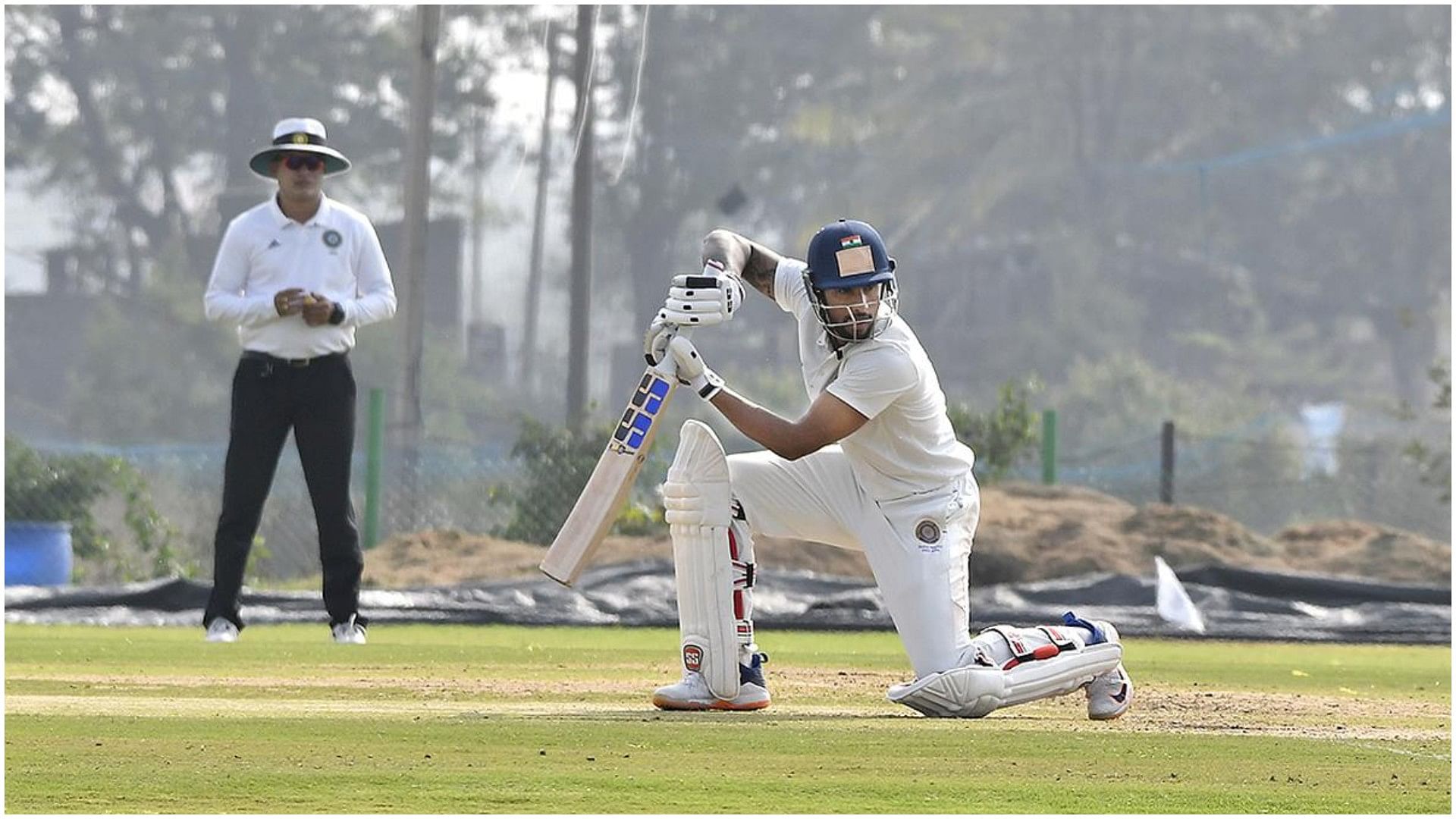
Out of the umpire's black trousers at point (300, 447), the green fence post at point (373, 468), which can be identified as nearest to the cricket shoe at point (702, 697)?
the umpire's black trousers at point (300, 447)

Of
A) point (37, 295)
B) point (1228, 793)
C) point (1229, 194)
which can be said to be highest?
point (1229, 194)

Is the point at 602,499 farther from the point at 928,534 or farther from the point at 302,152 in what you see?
the point at 302,152

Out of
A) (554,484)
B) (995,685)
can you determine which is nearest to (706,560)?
(995,685)

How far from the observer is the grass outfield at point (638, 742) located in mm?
4469

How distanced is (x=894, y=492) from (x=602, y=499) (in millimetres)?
835

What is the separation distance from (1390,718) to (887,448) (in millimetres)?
1625

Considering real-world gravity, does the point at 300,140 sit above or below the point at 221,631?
above

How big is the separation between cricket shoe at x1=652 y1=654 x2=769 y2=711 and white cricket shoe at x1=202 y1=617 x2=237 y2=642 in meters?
3.17

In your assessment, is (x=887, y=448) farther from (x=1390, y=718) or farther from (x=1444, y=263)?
(x=1444, y=263)

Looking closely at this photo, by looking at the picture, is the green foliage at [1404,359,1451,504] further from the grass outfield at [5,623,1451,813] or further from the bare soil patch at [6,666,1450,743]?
the bare soil patch at [6,666,1450,743]

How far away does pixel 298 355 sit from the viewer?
8727 mm

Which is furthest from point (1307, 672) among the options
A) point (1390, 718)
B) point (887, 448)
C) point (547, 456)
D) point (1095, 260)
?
point (1095, 260)

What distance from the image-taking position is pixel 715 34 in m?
32.0

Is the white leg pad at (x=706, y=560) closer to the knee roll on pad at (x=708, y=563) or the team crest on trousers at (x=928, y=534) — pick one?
the knee roll on pad at (x=708, y=563)
